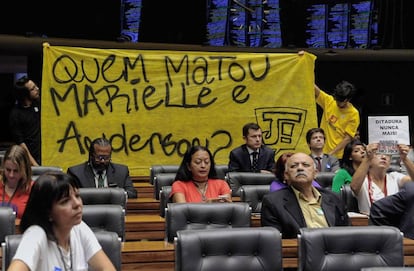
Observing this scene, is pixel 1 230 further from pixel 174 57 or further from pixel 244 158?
pixel 174 57

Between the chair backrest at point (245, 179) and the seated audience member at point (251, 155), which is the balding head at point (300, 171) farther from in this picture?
the seated audience member at point (251, 155)

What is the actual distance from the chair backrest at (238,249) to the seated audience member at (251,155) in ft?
12.1

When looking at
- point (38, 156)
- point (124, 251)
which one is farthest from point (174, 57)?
point (124, 251)

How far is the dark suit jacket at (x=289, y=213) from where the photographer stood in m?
4.72

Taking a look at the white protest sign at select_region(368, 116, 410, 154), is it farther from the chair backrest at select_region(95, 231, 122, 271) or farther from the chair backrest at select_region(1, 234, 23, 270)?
the chair backrest at select_region(1, 234, 23, 270)

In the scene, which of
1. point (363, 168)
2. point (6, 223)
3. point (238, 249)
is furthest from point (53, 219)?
point (363, 168)

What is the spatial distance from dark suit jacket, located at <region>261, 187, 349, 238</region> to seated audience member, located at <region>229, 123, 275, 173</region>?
2.65 metres

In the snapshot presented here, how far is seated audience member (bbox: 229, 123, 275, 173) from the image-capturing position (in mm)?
7555

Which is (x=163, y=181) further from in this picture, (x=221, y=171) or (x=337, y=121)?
(x=337, y=121)

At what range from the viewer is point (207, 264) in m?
3.72

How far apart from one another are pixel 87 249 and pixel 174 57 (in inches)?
226

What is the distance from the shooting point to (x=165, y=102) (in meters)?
8.43

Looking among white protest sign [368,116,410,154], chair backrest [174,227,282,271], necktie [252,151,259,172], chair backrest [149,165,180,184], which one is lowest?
chair backrest [174,227,282,271]

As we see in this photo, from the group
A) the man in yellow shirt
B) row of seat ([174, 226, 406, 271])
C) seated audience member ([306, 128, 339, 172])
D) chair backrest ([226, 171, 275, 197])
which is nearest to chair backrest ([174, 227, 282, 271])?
row of seat ([174, 226, 406, 271])
